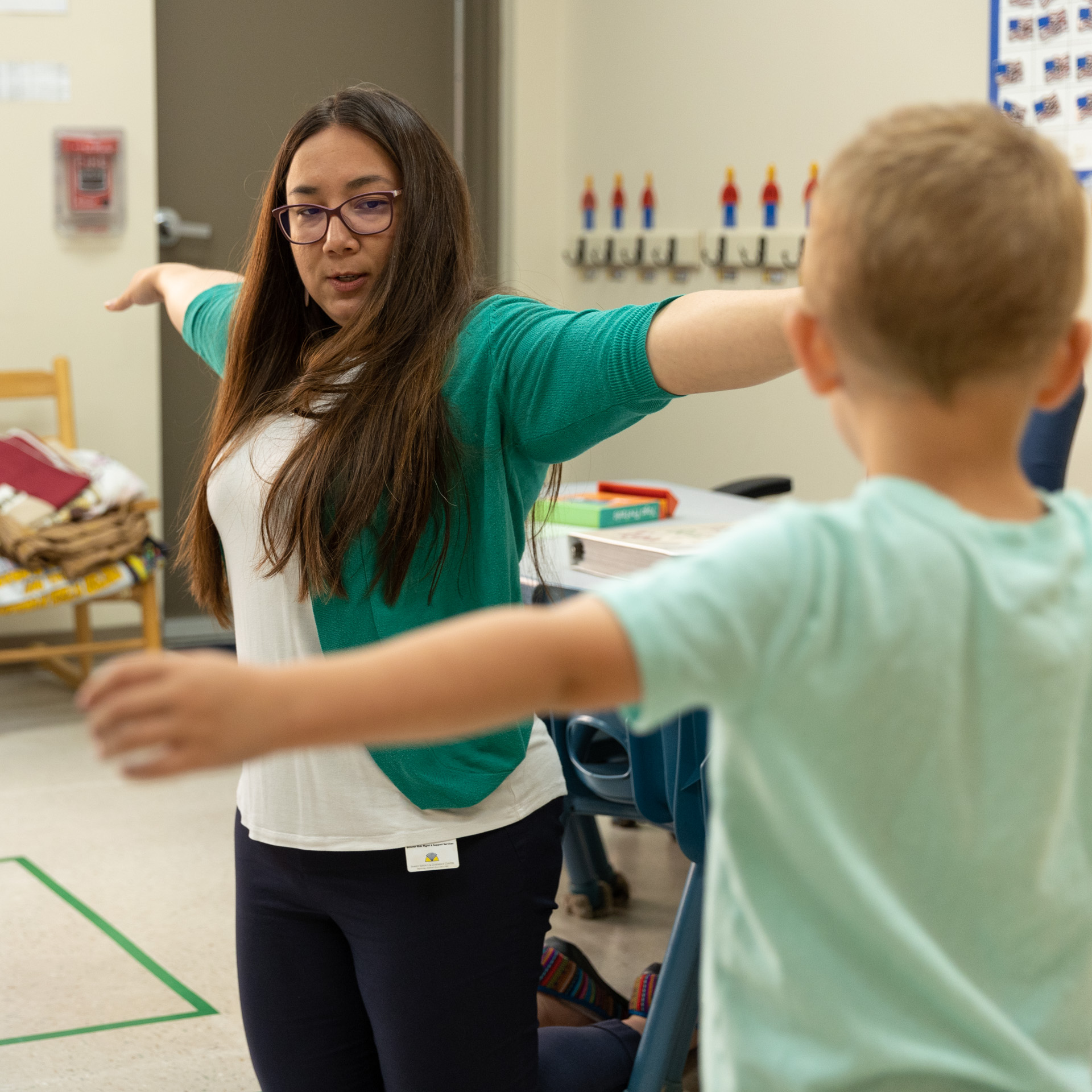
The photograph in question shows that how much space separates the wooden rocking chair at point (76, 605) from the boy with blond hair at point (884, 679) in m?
3.60

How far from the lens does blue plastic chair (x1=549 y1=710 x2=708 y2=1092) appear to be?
1723 mm

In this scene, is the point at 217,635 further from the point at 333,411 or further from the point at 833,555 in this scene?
the point at 833,555

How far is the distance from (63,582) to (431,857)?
2795 mm

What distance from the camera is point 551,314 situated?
1.20 meters

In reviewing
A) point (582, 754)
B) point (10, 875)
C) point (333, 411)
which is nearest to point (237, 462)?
point (333, 411)

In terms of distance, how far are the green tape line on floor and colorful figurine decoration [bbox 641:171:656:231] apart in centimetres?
280

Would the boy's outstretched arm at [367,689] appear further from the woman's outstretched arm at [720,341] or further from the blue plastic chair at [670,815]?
the blue plastic chair at [670,815]

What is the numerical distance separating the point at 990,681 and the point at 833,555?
0.33 feet

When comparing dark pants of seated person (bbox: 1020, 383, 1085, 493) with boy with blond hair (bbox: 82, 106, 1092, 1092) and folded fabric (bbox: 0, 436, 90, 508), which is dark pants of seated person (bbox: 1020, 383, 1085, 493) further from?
folded fabric (bbox: 0, 436, 90, 508)

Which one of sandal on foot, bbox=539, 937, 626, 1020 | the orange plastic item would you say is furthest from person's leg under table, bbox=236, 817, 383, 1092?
the orange plastic item

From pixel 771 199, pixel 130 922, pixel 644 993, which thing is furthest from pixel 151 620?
pixel 644 993

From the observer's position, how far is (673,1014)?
1.81 meters

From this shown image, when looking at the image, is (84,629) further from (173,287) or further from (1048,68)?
(1048,68)

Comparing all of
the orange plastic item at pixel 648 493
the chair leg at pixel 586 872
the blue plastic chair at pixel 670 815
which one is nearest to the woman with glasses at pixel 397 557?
the blue plastic chair at pixel 670 815
